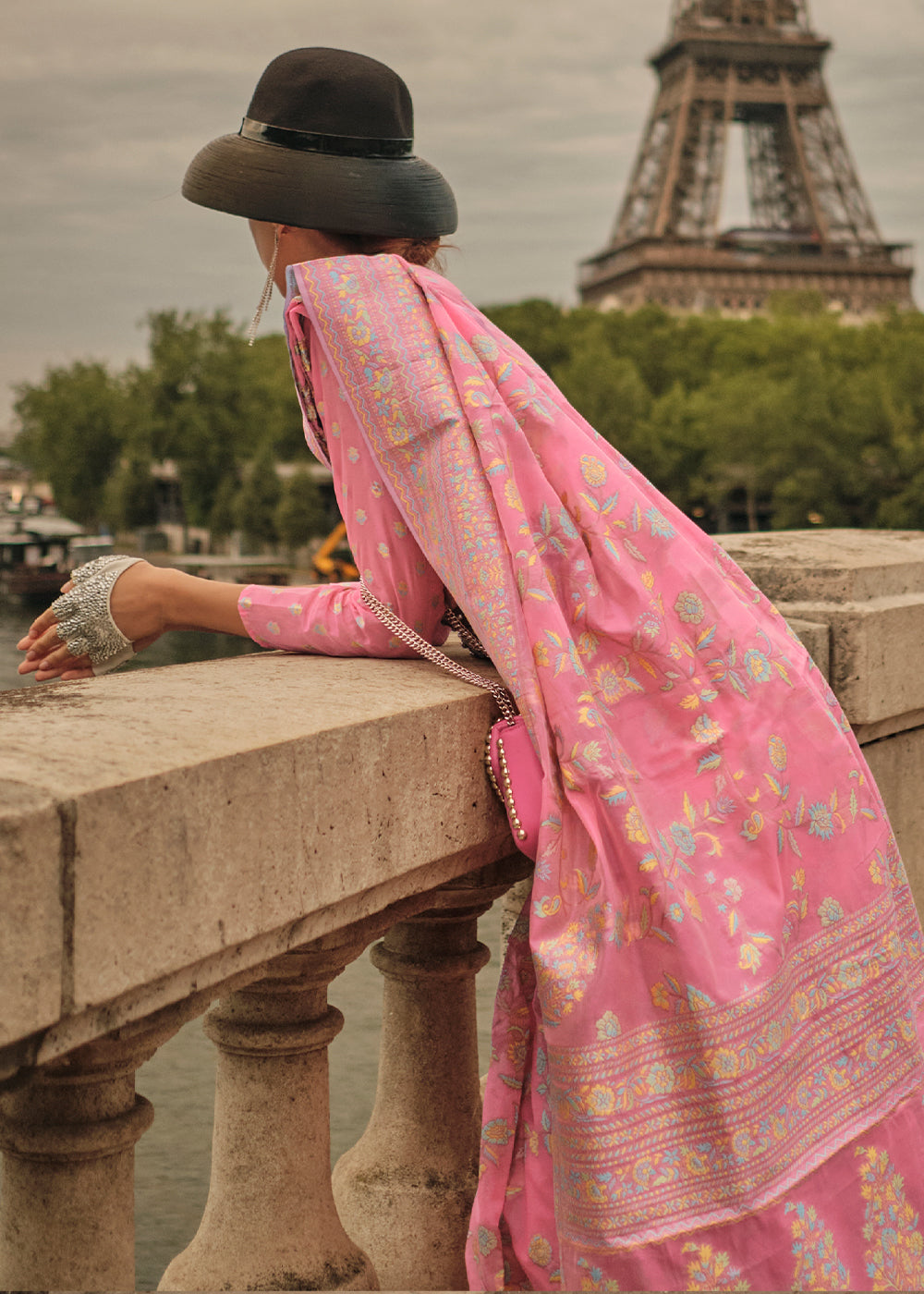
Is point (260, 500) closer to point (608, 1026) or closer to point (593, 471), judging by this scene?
point (593, 471)

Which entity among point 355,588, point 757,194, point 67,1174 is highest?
point 757,194

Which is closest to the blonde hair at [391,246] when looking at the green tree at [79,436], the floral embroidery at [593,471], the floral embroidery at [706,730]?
the floral embroidery at [593,471]

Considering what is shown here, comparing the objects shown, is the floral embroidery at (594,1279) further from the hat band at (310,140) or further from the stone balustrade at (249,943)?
the hat band at (310,140)

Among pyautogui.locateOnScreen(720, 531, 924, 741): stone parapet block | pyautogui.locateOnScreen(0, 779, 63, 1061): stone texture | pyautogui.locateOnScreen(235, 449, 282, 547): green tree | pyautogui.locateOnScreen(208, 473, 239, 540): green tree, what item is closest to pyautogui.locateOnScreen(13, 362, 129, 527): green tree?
pyautogui.locateOnScreen(208, 473, 239, 540): green tree

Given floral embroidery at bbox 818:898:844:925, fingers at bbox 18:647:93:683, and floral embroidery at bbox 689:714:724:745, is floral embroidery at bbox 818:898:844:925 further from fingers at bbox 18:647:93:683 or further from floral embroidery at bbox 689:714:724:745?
fingers at bbox 18:647:93:683

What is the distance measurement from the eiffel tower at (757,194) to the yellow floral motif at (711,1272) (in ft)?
208

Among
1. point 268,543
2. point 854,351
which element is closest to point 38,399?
point 268,543

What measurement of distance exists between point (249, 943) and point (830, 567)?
5.55 feet

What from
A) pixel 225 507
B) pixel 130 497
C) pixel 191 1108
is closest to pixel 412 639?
pixel 191 1108

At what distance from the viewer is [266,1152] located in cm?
177

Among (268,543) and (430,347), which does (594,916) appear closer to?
(430,347)

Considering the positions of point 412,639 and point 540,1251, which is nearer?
point 540,1251

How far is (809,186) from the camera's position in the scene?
6378 centimetres

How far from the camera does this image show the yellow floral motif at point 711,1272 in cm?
155
